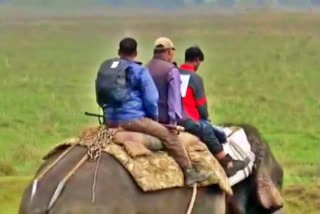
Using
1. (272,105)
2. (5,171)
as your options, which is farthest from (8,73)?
(5,171)

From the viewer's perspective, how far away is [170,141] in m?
8.58

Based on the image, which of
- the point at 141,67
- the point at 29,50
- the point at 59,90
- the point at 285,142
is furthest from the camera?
the point at 29,50

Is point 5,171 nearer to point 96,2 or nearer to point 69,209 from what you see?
point 69,209

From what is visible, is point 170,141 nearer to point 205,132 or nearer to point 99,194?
point 205,132

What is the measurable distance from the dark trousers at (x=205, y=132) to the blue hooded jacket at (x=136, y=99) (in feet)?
2.07

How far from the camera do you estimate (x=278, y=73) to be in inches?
1325

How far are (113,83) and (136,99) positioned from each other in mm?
243

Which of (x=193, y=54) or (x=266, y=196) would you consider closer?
(x=193, y=54)

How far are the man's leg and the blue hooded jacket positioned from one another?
0.06 m

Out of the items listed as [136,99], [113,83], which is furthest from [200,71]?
[113,83]

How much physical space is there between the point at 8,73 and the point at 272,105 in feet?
22.0

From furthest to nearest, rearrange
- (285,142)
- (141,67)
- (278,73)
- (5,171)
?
(278,73)
(285,142)
(5,171)
(141,67)

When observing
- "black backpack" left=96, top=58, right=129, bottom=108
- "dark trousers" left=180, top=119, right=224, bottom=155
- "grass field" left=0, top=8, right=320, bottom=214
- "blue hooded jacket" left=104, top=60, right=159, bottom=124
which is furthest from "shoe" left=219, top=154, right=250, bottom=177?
"grass field" left=0, top=8, right=320, bottom=214

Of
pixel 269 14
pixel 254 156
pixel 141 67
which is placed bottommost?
pixel 269 14
